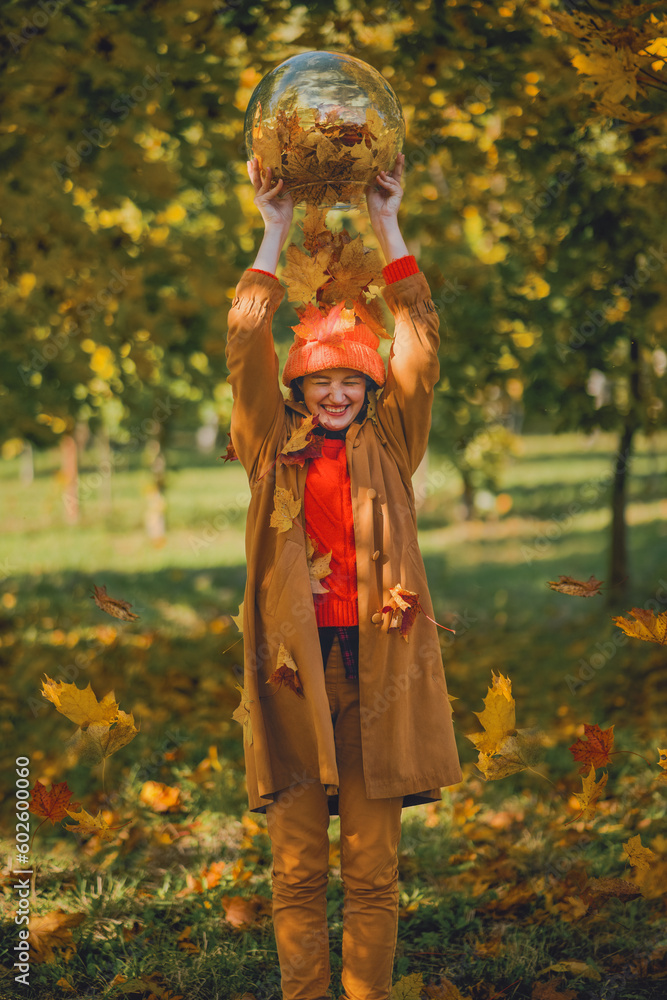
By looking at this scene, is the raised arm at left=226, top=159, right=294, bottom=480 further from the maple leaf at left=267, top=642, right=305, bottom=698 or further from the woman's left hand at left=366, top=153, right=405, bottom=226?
the maple leaf at left=267, top=642, right=305, bottom=698

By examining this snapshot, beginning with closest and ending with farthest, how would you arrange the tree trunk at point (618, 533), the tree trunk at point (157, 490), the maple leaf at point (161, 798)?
the maple leaf at point (161, 798) → the tree trunk at point (618, 533) → the tree trunk at point (157, 490)

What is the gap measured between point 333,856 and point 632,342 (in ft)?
10.6

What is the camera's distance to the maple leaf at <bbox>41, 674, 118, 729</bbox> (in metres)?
2.22

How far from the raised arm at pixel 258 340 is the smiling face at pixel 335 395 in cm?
10

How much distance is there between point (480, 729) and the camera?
15.4ft

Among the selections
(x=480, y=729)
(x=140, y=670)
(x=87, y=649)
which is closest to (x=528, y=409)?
(x=480, y=729)

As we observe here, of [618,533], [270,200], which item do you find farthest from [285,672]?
[618,533]

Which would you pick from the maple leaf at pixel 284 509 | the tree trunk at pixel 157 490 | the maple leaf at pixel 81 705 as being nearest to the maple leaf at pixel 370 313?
the maple leaf at pixel 284 509

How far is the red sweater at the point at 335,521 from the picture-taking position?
2.24 m

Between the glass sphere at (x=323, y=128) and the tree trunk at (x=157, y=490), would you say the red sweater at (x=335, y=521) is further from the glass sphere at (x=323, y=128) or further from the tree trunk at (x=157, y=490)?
the tree trunk at (x=157, y=490)

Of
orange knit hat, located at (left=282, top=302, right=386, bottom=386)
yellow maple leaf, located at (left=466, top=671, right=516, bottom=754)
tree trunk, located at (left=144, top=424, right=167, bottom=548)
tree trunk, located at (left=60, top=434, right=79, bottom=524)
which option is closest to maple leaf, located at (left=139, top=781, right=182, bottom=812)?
yellow maple leaf, located at (left=466, top=671, right=516, bottom=754)

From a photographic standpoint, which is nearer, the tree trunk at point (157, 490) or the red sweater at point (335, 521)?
the red sweater at point (335, 521)

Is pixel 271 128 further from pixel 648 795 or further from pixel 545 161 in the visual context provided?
pixel 648 795

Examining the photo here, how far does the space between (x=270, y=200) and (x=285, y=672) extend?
1.18 meters
